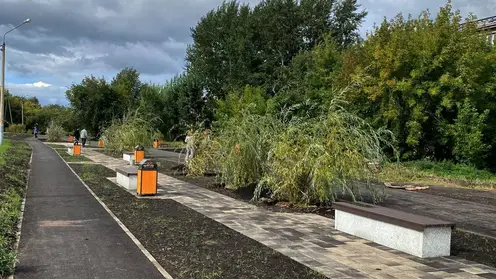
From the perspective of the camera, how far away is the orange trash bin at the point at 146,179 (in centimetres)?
1218

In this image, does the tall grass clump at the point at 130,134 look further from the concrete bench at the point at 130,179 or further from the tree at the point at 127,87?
the tree at the point at 127,87

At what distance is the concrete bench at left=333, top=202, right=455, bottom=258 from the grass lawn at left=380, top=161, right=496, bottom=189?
27.4 feet

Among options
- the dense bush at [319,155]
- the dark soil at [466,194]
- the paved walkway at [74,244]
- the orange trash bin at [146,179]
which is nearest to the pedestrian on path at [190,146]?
the orange trash bin at [146,179]

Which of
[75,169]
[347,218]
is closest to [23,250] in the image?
[347,218]

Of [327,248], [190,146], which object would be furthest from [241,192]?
[327,248]

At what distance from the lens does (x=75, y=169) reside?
19.2 m

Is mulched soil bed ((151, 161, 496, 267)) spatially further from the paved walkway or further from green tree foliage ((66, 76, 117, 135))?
green tree foliage ((66, 76, 117, 135))

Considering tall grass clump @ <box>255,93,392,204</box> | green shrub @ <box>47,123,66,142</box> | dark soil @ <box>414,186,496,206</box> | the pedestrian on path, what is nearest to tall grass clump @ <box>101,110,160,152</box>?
the pedestrian on path

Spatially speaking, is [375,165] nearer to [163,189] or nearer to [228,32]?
[163,189]

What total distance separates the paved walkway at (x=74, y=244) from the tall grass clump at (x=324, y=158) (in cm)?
391

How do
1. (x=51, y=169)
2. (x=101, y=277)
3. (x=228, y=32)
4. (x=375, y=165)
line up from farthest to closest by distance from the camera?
(x=228, y=32) < (x=51, y=169) < (x=375, y=165) < (x=101, y=277)

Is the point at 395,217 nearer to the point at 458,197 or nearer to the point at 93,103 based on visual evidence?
the point at 458,197

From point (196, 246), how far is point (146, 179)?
5.56 m

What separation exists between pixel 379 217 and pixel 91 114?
48255mm
